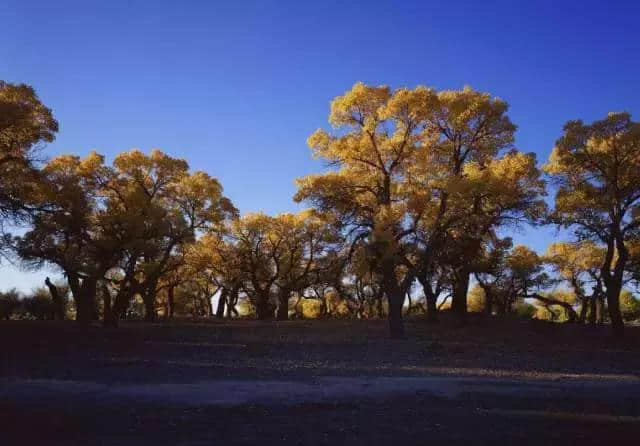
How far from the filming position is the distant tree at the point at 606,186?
2739 centimetres

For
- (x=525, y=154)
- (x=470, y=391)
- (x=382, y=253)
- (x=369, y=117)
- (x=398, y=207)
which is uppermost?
(x=369, y=117)

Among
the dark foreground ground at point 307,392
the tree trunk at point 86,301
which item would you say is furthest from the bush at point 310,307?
the dark foreground ground at point 307,392

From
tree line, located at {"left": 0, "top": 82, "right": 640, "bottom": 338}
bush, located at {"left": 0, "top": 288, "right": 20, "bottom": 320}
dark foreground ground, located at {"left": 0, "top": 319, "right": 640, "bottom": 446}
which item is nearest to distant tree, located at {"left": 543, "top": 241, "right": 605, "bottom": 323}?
tree line, located at {"left": 0, "top": 82, "right": 640, "bottom": 338}

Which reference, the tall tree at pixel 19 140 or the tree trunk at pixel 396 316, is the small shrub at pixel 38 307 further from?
the tree trunk at pixel 396 316

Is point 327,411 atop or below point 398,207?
below

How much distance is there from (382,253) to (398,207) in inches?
108

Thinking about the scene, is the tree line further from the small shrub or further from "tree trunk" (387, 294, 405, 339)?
the small shrub

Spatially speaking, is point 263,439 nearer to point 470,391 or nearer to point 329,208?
point 470,391

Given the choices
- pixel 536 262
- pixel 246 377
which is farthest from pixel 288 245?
pixel 246 377

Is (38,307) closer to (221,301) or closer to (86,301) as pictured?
(221,301)

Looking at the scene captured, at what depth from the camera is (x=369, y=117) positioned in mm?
27219

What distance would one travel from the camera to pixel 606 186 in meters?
28.2

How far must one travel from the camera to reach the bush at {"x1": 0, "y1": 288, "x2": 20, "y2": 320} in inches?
1839

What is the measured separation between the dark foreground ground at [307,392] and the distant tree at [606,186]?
591 cm
